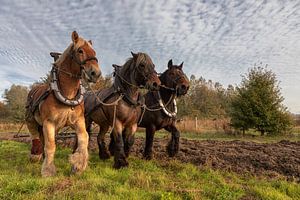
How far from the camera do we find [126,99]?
5641 millimetres

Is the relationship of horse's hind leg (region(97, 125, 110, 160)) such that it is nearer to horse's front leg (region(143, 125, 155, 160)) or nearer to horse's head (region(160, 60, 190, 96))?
horse's front leg (region(143, 125, 155, 160))

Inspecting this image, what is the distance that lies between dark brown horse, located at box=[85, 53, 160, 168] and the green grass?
26.1 inches

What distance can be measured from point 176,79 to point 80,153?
110 inches

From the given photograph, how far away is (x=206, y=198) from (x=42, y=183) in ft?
7.92

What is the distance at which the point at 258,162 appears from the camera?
6.11 meters

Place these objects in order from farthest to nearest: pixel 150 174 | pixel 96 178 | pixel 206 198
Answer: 1. pixel 150 174
2. pixel 96 178
3. pixel 206 198

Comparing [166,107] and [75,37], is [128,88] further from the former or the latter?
[75,37]

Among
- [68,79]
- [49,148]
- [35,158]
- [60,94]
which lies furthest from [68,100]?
[35,158]

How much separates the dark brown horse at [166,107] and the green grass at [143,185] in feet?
3.59

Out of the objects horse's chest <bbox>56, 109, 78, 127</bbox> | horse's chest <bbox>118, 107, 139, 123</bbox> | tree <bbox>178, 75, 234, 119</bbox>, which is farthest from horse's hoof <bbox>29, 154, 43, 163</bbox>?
tree <bbox>178, 75, 234, 119</bbox>

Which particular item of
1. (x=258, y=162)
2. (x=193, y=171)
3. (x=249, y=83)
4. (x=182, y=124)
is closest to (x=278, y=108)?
(x=249, y=83)

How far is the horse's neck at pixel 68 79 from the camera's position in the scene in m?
4.98

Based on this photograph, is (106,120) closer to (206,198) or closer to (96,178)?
(96,178)

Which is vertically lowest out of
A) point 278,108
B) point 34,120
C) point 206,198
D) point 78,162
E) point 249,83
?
point 206,198
